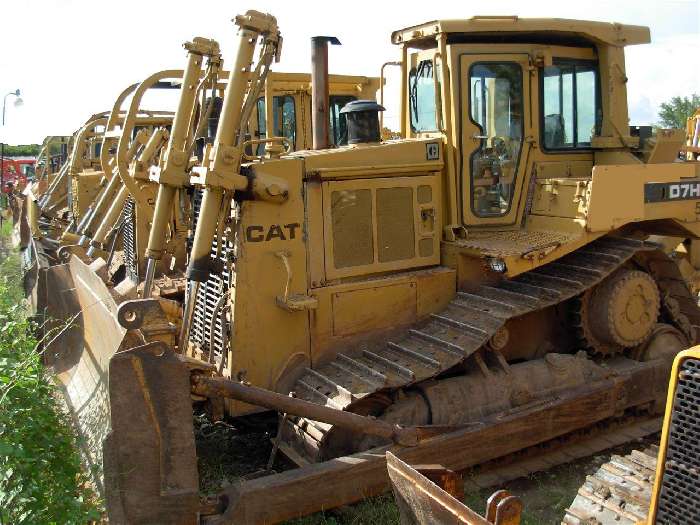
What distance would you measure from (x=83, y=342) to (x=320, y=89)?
9.42ft

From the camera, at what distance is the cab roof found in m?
5.91

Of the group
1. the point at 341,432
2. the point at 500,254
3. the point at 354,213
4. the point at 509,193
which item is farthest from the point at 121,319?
the point at 509,193

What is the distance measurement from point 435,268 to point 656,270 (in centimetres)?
212

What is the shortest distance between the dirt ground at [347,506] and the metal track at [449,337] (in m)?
0.42

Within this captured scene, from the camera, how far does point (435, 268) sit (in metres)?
6.05

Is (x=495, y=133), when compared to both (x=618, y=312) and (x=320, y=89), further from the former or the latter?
(x=618, y=312)

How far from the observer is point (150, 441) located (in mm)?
3703

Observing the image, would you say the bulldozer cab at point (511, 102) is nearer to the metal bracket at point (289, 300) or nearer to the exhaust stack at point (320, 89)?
the exhaust stack at point (320, 89)

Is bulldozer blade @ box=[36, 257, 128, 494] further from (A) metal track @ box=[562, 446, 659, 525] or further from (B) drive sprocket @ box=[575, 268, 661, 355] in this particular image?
(B) drive sprocket @ box=[575, 268, 661, 355]

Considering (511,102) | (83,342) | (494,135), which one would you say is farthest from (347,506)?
(511,102)

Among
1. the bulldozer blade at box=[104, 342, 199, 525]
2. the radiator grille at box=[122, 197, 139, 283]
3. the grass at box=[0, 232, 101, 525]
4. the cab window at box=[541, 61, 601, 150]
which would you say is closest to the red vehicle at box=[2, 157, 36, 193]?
the radiator grille at box=[122, 197, 139, 283]

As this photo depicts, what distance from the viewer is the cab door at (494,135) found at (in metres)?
6.01

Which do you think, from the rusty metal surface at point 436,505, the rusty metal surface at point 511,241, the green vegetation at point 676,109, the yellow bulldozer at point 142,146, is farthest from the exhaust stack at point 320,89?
the green vegetation at point 676,109

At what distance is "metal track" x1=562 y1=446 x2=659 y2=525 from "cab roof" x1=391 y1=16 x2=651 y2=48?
3614mm
